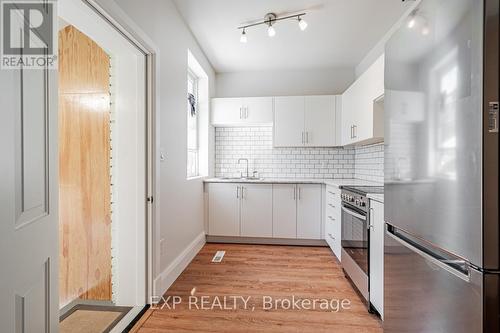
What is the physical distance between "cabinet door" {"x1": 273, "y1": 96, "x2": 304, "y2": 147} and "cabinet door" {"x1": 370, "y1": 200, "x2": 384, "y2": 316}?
220cm

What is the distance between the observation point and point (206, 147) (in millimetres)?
4090

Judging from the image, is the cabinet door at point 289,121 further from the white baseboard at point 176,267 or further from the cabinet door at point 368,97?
the white baseboard at point 176,267

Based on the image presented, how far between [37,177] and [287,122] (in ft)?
11.4

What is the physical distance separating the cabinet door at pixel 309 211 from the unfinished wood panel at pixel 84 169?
97.1 inches

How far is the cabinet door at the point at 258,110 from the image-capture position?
416 centimetres

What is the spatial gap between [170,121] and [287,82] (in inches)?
99.0

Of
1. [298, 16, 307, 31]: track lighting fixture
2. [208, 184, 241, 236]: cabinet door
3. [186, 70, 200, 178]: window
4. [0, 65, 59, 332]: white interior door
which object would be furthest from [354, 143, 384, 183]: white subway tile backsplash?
[0, 65, 59, 332]: white interior door

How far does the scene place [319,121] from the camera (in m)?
4.10

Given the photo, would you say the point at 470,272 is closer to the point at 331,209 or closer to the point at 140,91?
the point at 140,91

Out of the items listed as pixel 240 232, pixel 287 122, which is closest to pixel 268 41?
pixel 287 122

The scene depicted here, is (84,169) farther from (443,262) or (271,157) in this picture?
(271,157)

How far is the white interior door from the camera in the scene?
88cm

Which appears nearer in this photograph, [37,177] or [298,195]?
[37,177]

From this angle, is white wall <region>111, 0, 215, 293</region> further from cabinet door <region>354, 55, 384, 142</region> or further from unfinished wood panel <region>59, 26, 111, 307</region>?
cabinet door <region>354, 55, 384, 142</region>
